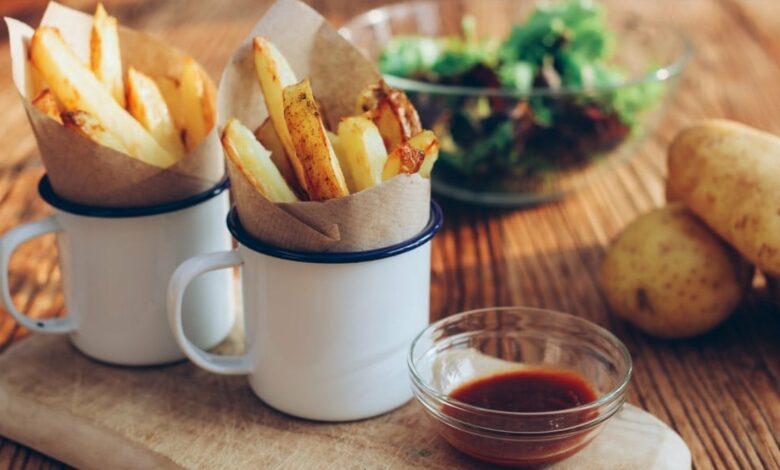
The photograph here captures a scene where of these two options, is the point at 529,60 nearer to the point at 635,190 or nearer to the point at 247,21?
the point at 635,190

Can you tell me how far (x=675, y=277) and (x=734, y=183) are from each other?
130 mm

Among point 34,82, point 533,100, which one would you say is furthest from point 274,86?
point 533,100

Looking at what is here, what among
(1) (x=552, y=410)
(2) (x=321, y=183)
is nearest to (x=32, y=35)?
(2) (x=321, y=183)

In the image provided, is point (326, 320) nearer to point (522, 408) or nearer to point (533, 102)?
point (522, 408)

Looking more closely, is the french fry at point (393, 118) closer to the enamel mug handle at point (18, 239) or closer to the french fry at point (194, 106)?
the french fry at point (194, 106)

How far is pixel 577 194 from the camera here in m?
1.69

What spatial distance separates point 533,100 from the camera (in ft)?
5.02

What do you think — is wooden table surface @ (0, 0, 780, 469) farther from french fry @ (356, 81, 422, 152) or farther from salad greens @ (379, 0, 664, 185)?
french fry @ (356, 81, 422, 152)

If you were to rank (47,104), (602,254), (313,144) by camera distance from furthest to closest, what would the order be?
(602,254), (47,104), (313,144)

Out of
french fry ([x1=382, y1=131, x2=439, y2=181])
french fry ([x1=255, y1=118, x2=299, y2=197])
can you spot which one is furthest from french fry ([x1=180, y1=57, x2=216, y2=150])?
french fry ([x1=382, y1=131, x2=439, y2=181])

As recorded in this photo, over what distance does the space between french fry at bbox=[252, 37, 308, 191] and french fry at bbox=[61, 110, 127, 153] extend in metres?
0.16

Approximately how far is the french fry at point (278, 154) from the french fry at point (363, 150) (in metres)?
0.07

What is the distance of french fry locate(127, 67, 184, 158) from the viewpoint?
1.04 metres

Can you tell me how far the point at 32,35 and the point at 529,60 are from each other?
0.84 m
